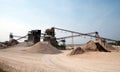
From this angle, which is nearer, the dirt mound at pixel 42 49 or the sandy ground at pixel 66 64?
the sandy ground at pixel 66 64

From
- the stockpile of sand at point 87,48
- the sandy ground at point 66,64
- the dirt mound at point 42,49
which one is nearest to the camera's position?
the sandy ground at point 66,64

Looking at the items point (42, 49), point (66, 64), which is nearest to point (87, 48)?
point (42, 49)

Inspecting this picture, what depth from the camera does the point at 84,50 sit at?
25219 millimetres

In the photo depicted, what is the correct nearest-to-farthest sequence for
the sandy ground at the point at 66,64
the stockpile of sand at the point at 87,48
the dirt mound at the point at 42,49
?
the sandy ground at the point at 66,64 < the stockpile of sand at the point at 87,48 < the dirt mound at the point at 42,49

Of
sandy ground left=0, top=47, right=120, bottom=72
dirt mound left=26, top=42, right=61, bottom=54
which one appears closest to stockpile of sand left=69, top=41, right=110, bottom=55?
sandy ground left=0, top=47, right=120, bottom=72

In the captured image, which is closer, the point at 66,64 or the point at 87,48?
the point at 66,64

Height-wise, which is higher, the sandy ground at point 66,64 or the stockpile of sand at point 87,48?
the stockpile of sand at point 87,48

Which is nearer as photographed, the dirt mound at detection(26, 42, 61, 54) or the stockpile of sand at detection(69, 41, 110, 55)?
the stockpile of sand at detection(69, 41, 110, 55)

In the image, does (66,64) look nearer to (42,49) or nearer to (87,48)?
(87,48)

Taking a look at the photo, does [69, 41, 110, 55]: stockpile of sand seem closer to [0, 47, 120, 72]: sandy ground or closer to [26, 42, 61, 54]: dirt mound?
[0, 47, 120, 72]: sandy ground

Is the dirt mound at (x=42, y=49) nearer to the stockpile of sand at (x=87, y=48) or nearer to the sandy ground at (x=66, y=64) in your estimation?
the stockpile of sand at (x=87, y=48)

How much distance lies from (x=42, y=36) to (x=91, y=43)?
21870mm

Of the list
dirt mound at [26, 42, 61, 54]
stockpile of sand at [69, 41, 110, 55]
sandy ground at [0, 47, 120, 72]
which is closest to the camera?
sandy ground at [0, 47, 120, 72]

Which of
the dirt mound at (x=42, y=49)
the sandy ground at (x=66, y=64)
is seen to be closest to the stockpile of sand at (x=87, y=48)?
the sandy ground at (x=66, y=64)
